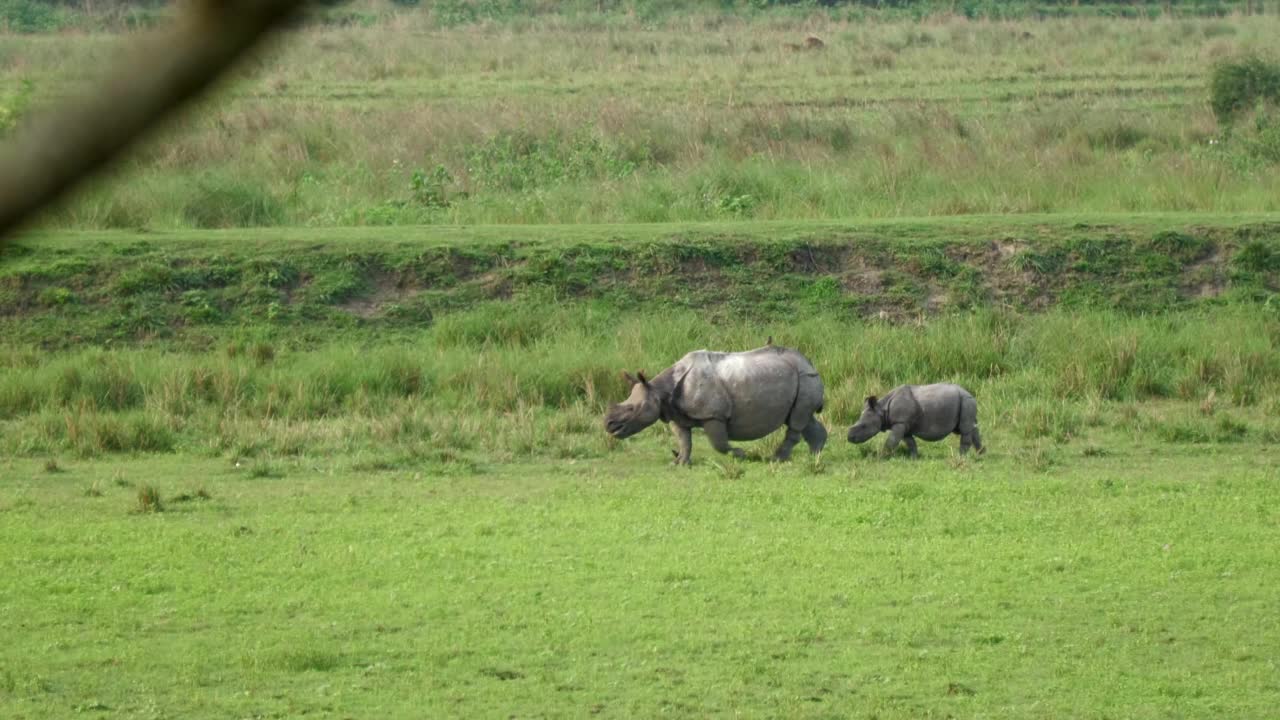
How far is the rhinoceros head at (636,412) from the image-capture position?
35.9 feet

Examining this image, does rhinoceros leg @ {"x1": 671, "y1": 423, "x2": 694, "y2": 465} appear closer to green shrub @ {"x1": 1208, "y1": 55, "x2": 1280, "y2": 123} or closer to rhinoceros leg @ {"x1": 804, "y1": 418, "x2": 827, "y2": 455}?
rhinoceros leg @ {"x1": 804, "y1": 418, "x2": 827, "y2": 455}

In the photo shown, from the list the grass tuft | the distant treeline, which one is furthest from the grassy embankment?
the distant treeline

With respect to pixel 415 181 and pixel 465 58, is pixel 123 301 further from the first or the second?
pixel 465 58

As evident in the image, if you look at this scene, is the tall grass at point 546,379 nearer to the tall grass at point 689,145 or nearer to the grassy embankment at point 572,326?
the grassy embankment at point 572,326

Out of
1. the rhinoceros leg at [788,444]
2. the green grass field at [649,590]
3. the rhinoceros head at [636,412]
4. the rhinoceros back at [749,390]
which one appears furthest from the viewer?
the rhinoceros leg at [788,444]

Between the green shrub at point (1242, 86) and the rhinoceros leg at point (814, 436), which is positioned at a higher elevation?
the green shrub at point (1242, 86)

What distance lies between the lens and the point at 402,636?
726 cm

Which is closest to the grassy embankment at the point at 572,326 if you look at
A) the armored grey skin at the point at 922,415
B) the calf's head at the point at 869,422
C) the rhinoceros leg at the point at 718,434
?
the rhinoceros leg at the point at 718,434

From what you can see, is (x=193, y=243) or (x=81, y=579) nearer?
(x=81, y=579)

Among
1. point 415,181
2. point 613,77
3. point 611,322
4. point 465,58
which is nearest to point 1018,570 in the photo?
point 611,322

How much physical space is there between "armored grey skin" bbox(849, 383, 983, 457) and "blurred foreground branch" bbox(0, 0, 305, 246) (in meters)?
9.82

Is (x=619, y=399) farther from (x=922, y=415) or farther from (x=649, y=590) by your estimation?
(x=649, y=590)

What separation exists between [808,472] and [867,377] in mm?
2898

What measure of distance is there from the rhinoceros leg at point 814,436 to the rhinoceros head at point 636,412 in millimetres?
1003
